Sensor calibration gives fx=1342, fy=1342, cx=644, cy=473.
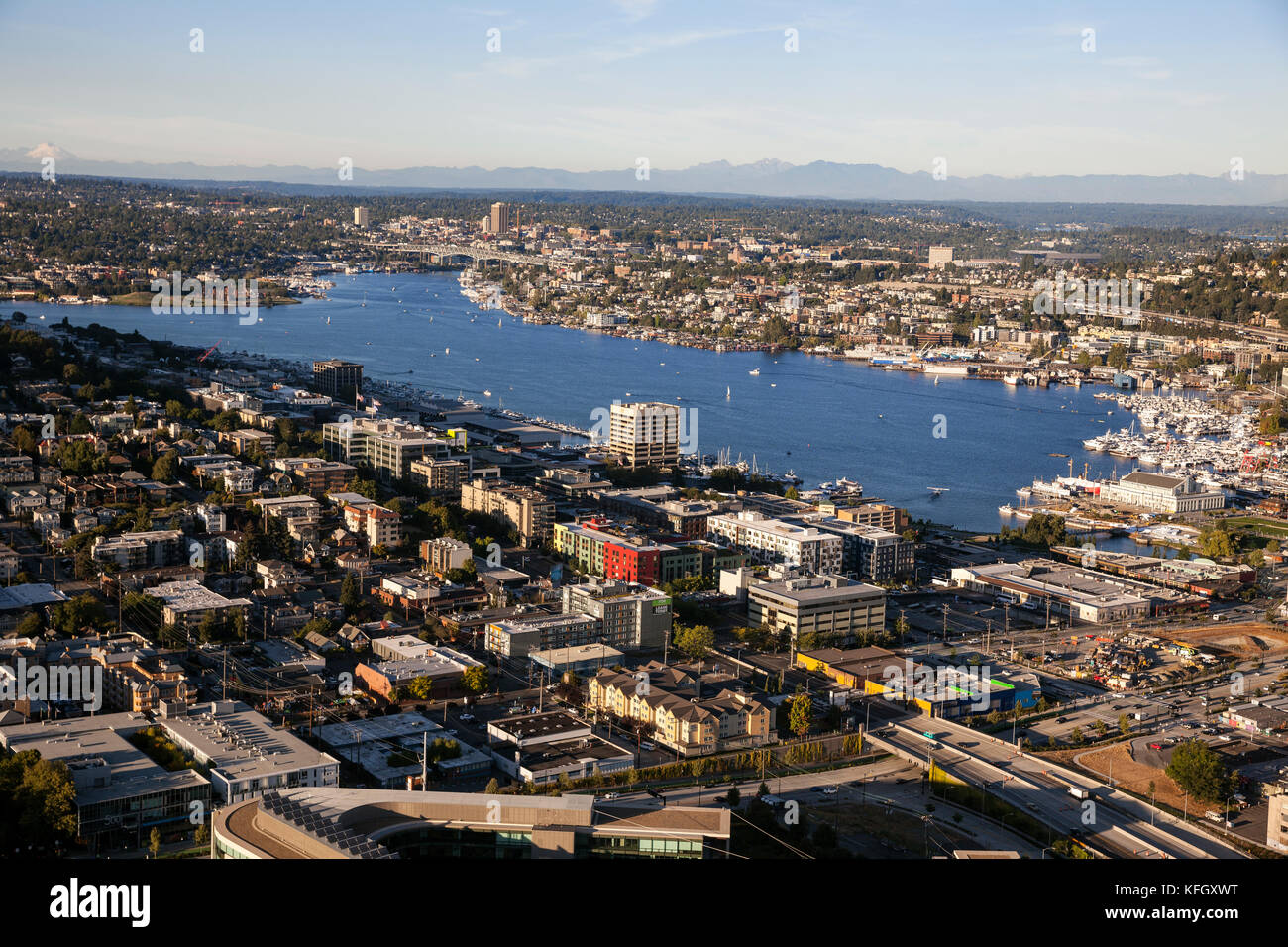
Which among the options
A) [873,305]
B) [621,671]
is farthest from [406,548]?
[873,305]

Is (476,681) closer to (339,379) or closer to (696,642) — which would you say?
(696,642)

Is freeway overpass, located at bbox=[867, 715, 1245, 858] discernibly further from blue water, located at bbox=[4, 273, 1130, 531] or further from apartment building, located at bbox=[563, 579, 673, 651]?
blue water, located at bbox=[4, 273, 1130, 531]

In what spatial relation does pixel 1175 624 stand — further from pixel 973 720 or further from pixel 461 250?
pixel 461 250

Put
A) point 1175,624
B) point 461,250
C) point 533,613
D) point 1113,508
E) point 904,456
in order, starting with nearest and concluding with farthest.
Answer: point 533,613 < point 1175,624 < point 1113,508 < point 904,456 < point 461,250

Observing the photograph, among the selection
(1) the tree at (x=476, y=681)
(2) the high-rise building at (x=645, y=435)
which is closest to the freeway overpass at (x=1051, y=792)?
(1) the tree at (x=476, y=681)

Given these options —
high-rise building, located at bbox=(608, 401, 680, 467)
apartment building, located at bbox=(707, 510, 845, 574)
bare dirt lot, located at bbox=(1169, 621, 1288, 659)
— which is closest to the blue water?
high-rise building, located at bbox=(608, 401, 680, 467)

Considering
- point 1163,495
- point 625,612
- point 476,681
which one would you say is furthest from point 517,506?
point 1163,495
